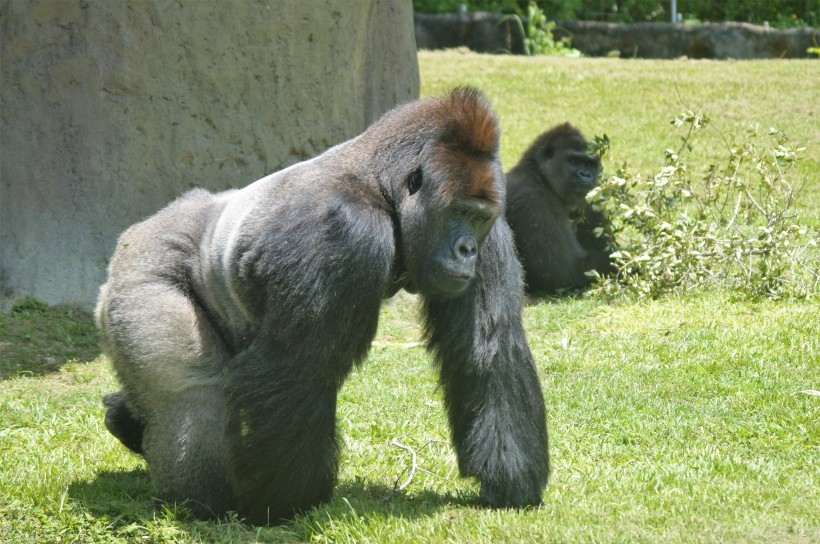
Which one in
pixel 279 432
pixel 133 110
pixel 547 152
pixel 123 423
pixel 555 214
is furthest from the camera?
pixel 547 152

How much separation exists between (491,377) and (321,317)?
749 mm

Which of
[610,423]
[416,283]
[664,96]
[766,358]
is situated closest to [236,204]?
[416,283]

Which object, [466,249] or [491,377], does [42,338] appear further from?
[466,249]

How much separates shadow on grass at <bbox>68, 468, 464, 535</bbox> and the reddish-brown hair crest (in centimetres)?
145

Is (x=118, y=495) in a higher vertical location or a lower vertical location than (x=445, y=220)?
lower

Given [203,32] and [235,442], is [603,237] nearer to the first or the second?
[203,32]

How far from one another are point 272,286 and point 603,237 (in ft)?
19.1

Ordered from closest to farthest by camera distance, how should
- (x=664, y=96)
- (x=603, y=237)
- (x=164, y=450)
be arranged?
(x=164, y=450) < (x=603, y=237) < (x=664, y=96)

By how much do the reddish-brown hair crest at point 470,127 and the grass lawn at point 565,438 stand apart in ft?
4.63

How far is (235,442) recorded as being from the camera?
13.4ft

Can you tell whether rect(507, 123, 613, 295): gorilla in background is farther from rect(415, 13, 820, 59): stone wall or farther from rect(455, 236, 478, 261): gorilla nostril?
rect(415, 13, 820, 59): stone wall

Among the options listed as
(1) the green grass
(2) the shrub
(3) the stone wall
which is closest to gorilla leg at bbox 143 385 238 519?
(2) the shrub

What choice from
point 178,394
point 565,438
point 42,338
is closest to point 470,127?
point 178,394

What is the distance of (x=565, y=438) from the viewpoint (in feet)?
17.0
